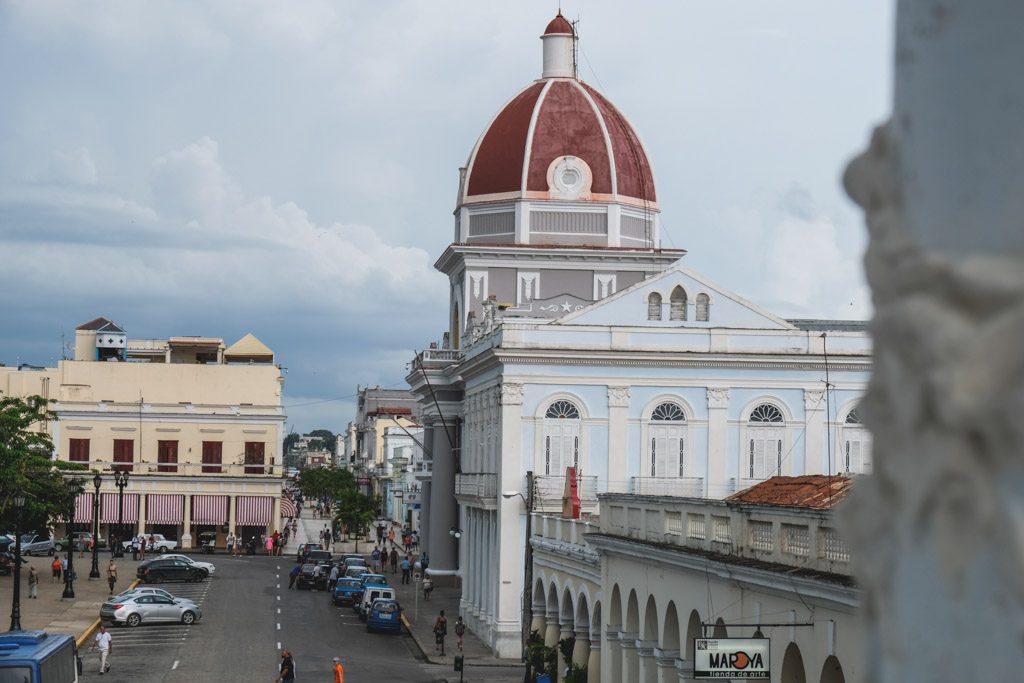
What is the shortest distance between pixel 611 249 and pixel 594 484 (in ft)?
44.3

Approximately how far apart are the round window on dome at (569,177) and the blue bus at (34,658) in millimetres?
34056

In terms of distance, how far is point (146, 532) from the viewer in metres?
95.3

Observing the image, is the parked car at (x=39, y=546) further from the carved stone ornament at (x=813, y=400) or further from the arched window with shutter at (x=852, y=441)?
the arched window with shutter at (x=852, y=441)

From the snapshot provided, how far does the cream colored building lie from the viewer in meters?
93.7

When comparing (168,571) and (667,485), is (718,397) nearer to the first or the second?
(667,485)

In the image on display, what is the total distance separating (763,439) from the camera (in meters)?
54.5

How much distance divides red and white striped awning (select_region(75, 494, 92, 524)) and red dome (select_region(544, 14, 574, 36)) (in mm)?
38302

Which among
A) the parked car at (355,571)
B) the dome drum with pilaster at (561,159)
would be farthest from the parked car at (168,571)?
the dome drum with pilaster at (561,159)

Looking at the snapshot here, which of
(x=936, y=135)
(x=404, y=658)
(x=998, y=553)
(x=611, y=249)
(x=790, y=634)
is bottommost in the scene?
(x=404, y=658)

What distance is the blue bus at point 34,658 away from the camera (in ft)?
96.7

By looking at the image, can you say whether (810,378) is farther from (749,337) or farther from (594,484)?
(594,484)

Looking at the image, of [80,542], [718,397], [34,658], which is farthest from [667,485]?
[80,542]

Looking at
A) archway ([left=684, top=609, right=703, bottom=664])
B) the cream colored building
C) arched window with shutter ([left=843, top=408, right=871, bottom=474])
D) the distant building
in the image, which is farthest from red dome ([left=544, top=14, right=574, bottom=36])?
archway ([left=684, top=609, right=703, bottom=664])

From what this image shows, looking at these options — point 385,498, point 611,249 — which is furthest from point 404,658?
point 385,498
